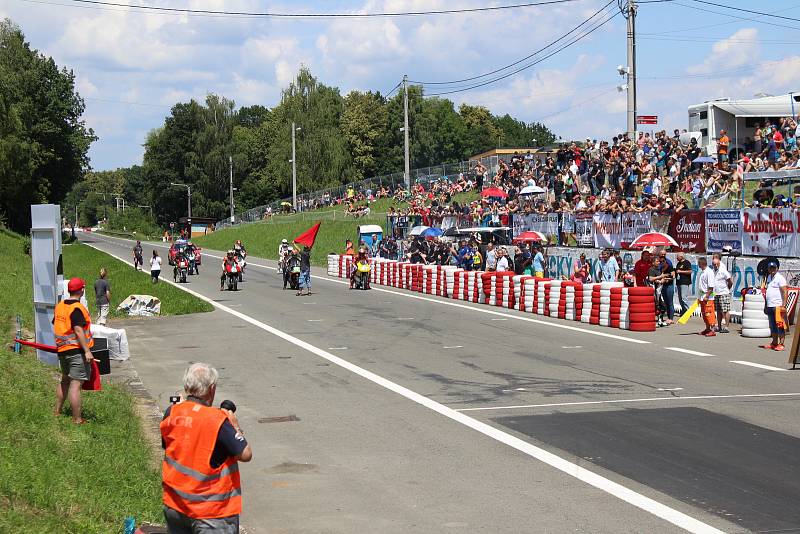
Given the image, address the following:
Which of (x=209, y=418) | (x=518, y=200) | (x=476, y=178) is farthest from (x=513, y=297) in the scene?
(x=476, y=178)

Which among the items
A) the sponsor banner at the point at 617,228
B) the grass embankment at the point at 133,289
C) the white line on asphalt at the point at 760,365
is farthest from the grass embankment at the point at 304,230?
the white line on asphalt at the point at 760,365

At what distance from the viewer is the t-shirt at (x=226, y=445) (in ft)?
16.1

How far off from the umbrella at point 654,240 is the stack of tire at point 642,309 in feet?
10.6

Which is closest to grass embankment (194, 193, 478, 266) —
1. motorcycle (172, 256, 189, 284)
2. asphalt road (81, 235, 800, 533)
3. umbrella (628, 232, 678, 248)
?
motorcycle (172, 256, 189, 284)

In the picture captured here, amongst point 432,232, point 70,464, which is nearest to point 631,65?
point 432,232

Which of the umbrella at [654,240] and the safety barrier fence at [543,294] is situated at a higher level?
the umbrella at [654,240]

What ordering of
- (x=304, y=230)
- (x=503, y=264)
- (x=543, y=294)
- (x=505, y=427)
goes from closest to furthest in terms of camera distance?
(x=505, y=427)
(x=543, y=294)
(x=503, y=264)
(x=304, y=230)

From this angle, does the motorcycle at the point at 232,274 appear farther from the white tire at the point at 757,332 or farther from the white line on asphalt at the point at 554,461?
the white tire at the point at 757,332

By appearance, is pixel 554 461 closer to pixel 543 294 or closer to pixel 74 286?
pixel 74 286

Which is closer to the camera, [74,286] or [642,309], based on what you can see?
[74,286]

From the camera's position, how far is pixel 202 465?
4.96 metres

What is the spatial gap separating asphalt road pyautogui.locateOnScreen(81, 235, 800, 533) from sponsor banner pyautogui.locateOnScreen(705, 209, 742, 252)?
321cm

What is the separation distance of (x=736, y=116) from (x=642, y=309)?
15.8m

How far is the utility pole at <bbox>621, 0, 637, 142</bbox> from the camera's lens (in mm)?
32188
